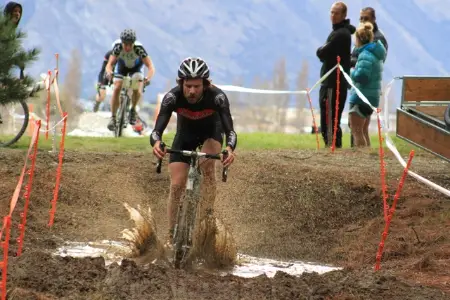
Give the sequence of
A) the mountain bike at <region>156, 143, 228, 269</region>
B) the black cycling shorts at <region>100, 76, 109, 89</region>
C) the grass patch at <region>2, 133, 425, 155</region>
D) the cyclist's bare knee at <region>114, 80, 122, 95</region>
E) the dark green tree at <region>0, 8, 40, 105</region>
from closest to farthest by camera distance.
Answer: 1. the mountain bike at <region>156, 143, 228, 269</region>
2. the dark green tree at <region>0, 8, 40, 105</region>
3. the grass patch at <region>2, 133, 425, 155</region>
4. the cyclist's bare knee at <region>114, 80, 122, 95</region>
5. the black cycling shorts at <region>100, 76, 109, 89</region>

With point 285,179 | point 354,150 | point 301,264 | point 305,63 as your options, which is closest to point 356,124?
point 354,150

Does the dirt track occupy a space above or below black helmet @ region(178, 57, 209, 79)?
below

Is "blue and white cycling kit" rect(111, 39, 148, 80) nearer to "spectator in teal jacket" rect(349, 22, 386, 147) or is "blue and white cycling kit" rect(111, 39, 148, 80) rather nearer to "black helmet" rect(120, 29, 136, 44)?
"black helmet" rect(120, 29, 136, 44)

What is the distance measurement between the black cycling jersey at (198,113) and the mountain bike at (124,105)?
941 centimetres

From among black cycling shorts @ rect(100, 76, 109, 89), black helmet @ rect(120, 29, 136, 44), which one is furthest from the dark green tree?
black cycling shorts @ rect(100, 76, 109, 89)

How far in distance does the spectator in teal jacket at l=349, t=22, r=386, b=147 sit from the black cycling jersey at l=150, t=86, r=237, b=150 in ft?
20.5

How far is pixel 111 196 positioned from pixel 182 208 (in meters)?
4.75

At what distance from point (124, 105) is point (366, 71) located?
566cm

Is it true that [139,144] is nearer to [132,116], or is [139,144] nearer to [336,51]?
[132,116]

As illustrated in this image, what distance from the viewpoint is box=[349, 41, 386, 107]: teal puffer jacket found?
16406 mm

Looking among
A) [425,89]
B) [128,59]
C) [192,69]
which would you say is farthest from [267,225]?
[128,59]

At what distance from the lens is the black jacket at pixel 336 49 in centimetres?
1709

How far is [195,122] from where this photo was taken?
34.8ft

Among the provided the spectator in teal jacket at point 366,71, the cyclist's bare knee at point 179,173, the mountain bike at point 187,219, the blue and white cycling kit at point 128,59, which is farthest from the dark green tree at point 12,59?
the mountain bike at point 187,219
